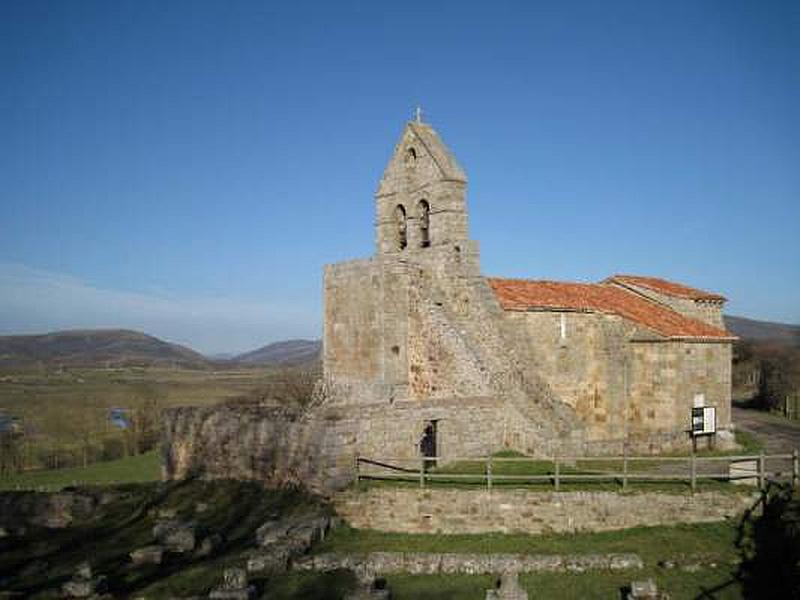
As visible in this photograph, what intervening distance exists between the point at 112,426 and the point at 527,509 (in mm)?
48118

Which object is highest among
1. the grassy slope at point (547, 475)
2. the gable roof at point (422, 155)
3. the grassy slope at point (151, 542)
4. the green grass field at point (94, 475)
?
the gable roof at point (422, 155)

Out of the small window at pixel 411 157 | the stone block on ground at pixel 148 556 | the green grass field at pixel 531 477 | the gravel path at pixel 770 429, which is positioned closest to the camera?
the stone block on ground at pixel 148 556

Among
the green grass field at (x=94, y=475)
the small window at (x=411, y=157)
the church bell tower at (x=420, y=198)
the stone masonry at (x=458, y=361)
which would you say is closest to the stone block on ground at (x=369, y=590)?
the stone masonry at (x=458, y=361)

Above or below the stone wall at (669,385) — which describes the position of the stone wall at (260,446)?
below

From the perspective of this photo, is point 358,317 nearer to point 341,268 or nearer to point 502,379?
point 341,268

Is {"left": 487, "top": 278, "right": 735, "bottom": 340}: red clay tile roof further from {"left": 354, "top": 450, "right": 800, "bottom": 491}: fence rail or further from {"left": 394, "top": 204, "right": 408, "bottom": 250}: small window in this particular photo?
{"left": 354, "top": 450, "right": 800, "bottom": 491}: fence rail

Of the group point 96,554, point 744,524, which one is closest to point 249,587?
point 96,554

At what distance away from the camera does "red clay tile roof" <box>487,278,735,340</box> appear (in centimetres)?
2588

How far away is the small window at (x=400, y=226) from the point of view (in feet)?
89.0

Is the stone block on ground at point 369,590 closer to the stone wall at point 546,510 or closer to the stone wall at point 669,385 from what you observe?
the stone wall at point 546,510

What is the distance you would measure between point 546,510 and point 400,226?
12430mm

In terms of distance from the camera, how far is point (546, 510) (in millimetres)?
18578

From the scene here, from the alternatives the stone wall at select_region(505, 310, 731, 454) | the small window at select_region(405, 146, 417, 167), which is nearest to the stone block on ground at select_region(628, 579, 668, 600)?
the stone wall at select_region(505, 310, 731, 454)

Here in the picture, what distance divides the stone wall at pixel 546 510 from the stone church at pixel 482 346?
351cm
